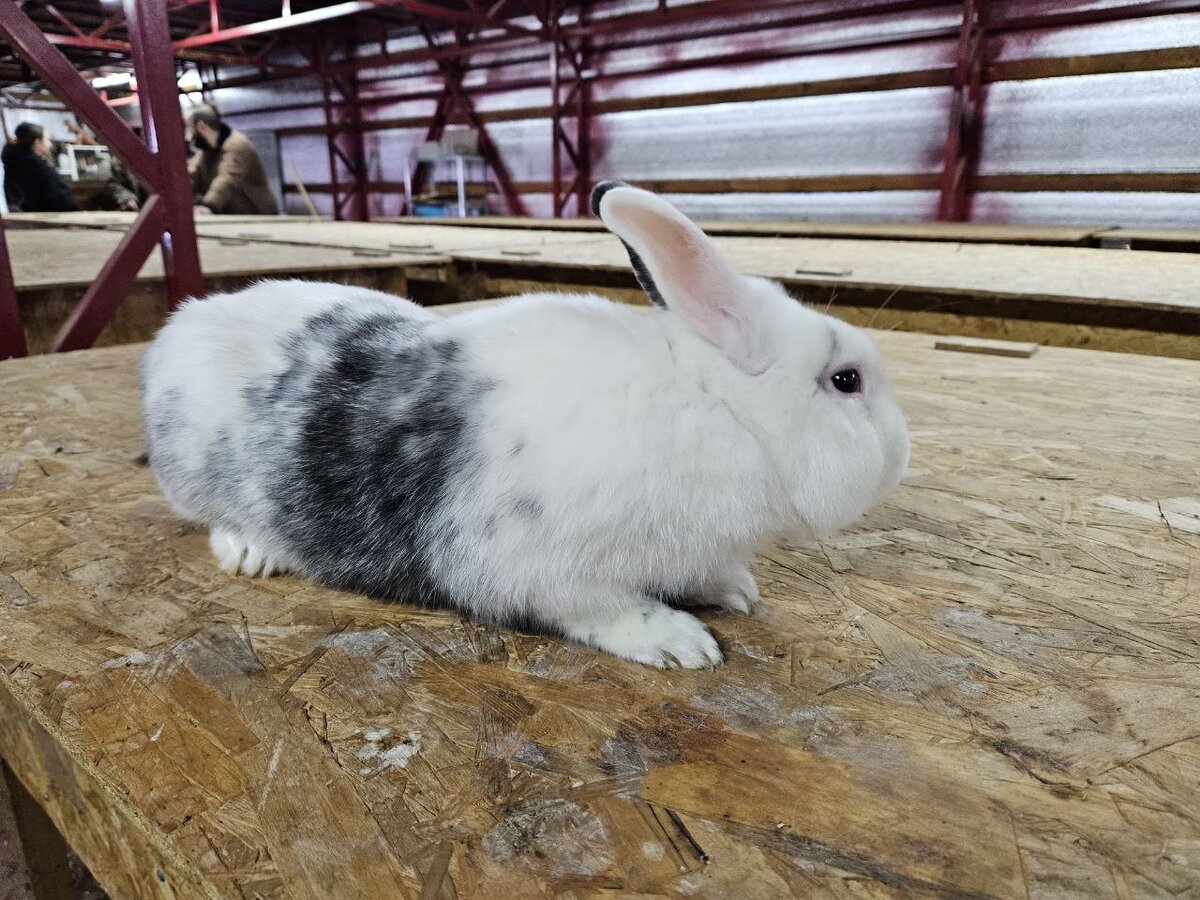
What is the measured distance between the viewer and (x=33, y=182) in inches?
422

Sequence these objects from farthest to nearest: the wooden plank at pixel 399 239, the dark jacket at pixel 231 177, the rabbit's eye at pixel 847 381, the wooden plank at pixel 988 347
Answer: the dark jacket at pixel 231 177
the wooden plank at pixel 399 239
the wooden plank at pixel 988 347
the rabbit's eye at pixel 847 381

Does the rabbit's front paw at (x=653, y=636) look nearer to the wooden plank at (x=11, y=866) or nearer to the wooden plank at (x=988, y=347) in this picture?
the wooden plank at (x=11, y=866)

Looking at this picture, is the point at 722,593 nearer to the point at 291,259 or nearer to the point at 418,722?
the point at 418,722

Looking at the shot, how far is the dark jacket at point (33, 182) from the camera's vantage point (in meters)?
10.3

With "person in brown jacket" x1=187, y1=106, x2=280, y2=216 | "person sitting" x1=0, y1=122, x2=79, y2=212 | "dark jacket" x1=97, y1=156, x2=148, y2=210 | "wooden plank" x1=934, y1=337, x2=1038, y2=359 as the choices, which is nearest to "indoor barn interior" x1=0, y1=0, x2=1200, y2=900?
"wooden plank" x1=934, y1=337, x2=1038, y2=359

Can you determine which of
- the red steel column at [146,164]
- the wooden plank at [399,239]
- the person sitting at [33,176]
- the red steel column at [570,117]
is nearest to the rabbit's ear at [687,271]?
the red steel column at [146,164]

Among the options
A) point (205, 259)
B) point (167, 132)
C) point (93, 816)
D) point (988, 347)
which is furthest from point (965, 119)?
point (93, 816)

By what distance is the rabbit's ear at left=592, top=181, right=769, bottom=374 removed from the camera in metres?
1.05

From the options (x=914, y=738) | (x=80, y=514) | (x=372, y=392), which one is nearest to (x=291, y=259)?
(x=80, y=514)

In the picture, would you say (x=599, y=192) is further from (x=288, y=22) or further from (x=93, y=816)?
(x=288, y=22)

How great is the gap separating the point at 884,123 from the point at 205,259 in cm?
695

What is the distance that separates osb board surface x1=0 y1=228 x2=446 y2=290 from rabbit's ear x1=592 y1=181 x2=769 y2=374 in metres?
3.31

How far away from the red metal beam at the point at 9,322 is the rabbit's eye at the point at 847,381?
2.95 metres

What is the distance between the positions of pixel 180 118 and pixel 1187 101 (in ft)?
26.0
